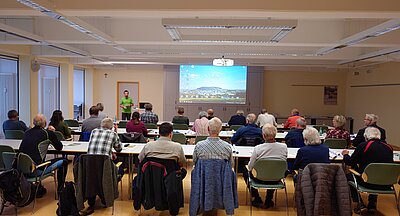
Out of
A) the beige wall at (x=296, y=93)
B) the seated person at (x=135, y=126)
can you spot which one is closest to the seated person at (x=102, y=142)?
the seated person at (x=135, y=126)

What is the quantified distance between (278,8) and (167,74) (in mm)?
8726

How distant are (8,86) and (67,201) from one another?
6.14 meters

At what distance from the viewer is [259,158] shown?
13.4ft

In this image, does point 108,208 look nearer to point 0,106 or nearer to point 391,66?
point 0,106

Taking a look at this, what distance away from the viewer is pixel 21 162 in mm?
4086

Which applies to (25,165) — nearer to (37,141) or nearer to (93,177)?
(37,141)

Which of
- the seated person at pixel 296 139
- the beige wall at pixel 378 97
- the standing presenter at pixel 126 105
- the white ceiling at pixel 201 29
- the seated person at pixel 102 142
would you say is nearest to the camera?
the seated person at pixel 102 142

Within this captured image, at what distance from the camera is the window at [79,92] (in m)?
12.9

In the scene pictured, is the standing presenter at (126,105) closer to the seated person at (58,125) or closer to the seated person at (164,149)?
the seated person at (58,125)

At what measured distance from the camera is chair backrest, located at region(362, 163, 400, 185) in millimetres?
3764

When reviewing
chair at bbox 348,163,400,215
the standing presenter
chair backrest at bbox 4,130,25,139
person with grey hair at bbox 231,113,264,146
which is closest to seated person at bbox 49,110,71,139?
chair backrest at bbox 4,130,25,139

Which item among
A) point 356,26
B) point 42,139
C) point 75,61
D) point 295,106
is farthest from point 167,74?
point 42,139

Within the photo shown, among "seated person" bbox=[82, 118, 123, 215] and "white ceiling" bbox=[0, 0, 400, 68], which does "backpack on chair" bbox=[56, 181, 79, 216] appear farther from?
"white ceiling" bbox=[0, 0, 400, 68]

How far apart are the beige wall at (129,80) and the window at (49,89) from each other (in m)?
2.83
